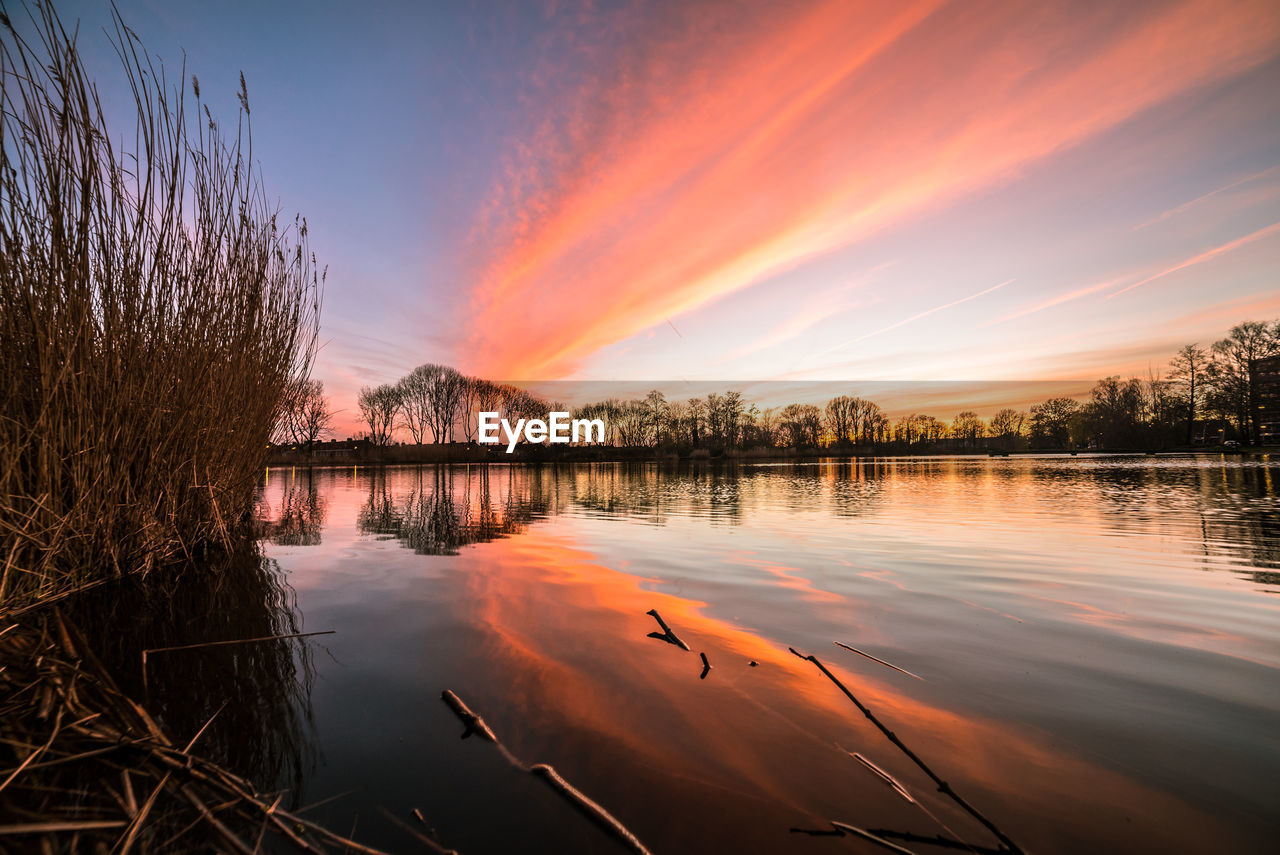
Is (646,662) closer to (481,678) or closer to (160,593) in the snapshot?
(481,678)

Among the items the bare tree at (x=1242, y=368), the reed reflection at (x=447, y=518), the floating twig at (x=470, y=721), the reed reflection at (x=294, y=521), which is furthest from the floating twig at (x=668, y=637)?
the bare tree at (x=1242, y=368)

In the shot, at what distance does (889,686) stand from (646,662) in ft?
5.19

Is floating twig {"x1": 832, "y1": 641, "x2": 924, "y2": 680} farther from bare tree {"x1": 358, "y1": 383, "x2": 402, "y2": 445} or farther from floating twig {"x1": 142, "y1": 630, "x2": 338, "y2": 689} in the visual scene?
bare tree {"x1": 358, "y1": 383, "x2": 402, "y2": 445}

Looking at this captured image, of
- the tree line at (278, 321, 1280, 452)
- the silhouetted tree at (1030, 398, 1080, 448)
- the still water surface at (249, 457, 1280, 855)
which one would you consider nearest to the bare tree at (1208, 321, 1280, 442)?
the tree line at (278, 321, 1280, 452)

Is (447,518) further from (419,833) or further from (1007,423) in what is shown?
(1007,423)

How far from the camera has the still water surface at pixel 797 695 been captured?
195cm

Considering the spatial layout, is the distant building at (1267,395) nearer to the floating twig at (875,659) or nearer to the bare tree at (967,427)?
the bare tree at (967,427)

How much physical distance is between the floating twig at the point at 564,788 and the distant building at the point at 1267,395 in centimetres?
8330

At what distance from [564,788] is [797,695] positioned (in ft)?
5.35

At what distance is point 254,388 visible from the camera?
644cm

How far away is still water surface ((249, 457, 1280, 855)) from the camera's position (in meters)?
1.95

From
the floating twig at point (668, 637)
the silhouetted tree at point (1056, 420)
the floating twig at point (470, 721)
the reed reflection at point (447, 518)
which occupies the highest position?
the silhouetted tree at point (1056, 420)

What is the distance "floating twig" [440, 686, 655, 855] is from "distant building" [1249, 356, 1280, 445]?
273ft

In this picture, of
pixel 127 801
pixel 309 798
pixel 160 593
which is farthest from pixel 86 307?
pixel 309 798
